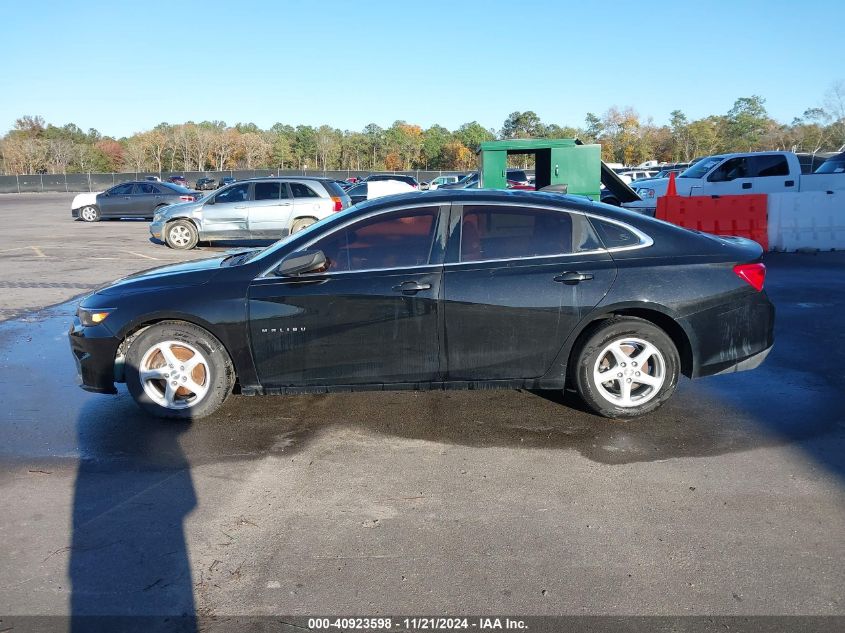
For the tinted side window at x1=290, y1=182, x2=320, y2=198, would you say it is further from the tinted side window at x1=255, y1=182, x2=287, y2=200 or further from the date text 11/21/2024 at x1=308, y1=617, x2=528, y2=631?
the date text 11/21/2024 at x1=308, y1=617, x2=528, y2=631

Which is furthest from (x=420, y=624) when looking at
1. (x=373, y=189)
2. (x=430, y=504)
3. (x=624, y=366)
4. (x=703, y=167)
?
(x=373, y=189)

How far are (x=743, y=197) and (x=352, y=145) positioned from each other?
8368 cm

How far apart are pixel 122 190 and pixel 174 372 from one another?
22563 mm

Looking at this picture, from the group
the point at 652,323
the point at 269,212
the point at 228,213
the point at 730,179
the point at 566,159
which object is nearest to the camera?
the point at 652,323

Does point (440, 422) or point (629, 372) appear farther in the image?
point (440, 422)

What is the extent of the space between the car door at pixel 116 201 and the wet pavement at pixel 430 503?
68.7 ft

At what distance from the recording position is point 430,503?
12.6 ft

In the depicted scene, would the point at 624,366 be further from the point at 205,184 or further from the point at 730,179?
the point at 205,184

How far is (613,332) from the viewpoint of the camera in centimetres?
489

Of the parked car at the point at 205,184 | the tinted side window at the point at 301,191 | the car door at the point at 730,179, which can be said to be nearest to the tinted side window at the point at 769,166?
the car door at the point at 730,179

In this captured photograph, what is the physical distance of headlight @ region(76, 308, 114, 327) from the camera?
16.6 ft

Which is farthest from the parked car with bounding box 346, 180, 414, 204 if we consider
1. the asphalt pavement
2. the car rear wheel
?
the asphalt pavement

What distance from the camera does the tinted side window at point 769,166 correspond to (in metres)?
16.6

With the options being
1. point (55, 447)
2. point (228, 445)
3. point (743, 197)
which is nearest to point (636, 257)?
point (228, 445)
